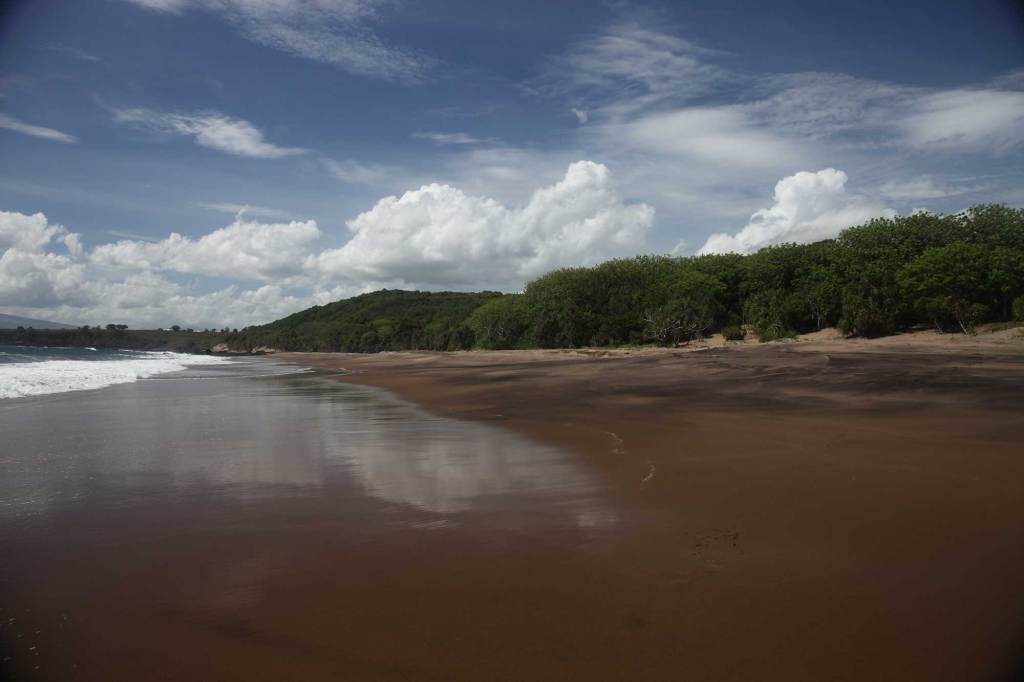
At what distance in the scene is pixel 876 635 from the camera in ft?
11.3

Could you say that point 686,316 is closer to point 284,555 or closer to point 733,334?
point 733,334

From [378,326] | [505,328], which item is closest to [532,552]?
[505,328]

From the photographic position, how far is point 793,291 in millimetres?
53156

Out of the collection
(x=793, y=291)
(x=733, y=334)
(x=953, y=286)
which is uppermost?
(x=793, y=291)

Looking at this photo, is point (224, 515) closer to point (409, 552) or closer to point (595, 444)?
point (409, 552)

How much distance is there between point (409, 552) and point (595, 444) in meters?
5.23

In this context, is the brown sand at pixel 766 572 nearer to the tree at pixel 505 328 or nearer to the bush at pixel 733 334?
the bush at pixel 733 334

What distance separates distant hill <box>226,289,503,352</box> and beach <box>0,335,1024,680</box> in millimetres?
80353

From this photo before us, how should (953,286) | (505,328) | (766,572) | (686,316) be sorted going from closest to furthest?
1. (766,572)
2. (953,286)
3. (686,316)
4. (505,328)

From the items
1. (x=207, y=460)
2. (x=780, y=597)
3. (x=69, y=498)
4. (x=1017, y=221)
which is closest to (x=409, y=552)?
(x=780, y=597)

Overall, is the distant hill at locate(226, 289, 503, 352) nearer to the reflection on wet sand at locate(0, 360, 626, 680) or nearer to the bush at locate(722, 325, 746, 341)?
the bush at locate(722, 325, 746, 341)

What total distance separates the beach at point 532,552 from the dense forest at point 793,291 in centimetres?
3108

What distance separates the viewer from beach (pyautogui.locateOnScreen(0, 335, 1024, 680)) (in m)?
3.38

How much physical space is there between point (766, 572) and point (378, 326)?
13552 centimetres
